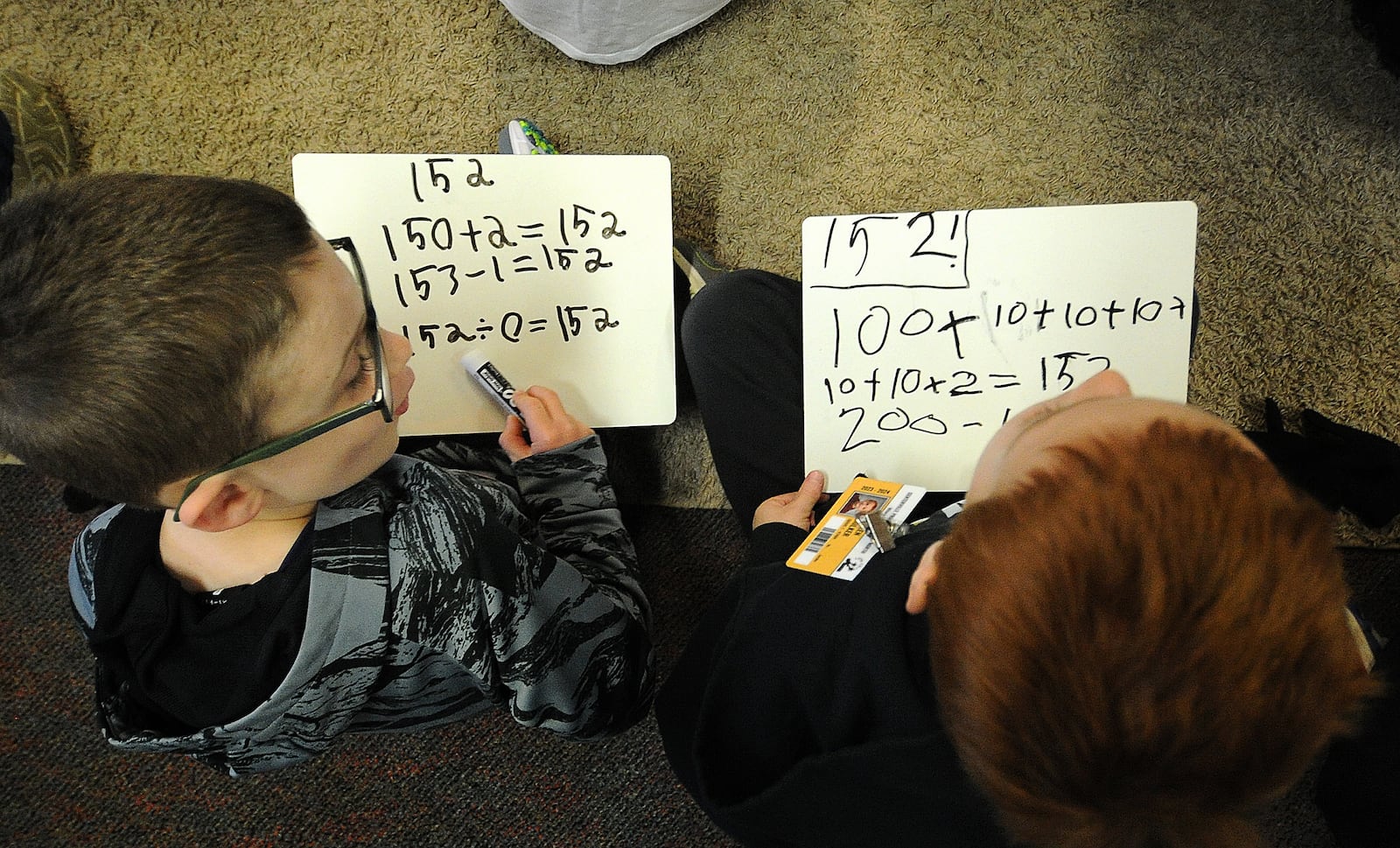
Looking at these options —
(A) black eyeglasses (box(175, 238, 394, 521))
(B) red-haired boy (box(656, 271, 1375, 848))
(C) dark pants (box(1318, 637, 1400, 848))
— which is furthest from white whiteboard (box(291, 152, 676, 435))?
(C) dark pants (box(1318, 637, 1400, 848))

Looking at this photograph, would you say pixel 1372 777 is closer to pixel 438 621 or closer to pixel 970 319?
pixel 970 319

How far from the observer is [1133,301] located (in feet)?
2.28

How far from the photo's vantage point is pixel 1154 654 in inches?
12.7

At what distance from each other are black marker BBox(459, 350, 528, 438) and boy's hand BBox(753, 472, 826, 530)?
0.75 ft

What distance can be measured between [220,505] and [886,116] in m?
0.79

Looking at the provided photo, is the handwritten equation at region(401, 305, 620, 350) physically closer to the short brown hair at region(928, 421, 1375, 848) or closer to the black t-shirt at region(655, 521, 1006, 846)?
the black t-shirt at region(655, 521, 1006, 846)

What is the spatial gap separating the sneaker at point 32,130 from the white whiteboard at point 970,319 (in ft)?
2.94

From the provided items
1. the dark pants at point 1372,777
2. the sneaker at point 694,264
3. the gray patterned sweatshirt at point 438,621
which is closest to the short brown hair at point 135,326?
the gray patterned sweatshirt at point 438,621

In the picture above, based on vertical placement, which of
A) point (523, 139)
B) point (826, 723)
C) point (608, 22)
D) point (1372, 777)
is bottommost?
point (1372, 777)

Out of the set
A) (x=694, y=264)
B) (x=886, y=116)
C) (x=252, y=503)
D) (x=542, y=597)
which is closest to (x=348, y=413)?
(x=252, y=503)

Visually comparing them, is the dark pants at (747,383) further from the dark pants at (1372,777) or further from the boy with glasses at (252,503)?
the dark pants at (1372,777)

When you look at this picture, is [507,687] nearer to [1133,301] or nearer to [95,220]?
[95,220]

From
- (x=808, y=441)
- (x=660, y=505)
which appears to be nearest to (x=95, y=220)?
(x=808, y=441)

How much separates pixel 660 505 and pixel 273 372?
1.75ft
